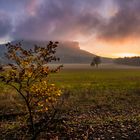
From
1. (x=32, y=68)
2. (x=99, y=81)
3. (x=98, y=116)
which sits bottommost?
(x=99, y=81)

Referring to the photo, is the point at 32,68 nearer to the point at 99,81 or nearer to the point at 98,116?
the point at 98,116

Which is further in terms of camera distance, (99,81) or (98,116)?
(99,81)

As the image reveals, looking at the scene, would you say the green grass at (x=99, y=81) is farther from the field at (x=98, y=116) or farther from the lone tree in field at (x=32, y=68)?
the lone tree in field at (x=32, y=68)

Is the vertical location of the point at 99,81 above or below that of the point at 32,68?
below

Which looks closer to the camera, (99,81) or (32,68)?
(32,68)

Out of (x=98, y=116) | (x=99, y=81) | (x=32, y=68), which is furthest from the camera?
(x=99, y=81)

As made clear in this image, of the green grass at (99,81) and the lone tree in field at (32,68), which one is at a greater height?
the lone tree in field at (32,68)

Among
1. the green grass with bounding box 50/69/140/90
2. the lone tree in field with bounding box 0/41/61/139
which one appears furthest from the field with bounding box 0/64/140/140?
the green grass with bounding box 50/69/140/90

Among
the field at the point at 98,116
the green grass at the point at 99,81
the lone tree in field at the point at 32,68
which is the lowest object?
the green grass at the point at 99,81

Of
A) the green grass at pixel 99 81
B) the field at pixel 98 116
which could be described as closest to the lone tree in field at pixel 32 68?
the field at pixel 98 116

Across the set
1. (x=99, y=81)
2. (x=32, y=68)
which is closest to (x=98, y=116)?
(x=32, y=68)

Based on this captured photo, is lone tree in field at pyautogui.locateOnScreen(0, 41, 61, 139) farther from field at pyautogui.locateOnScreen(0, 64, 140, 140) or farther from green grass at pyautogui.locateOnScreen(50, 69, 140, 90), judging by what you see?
green grass at pyautogui.locateOnScreen(50, 69, 140, 90)

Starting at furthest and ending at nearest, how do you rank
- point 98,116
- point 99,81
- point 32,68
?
point 99,81
point 98,116
point 32,68

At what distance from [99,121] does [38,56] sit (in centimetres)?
788
